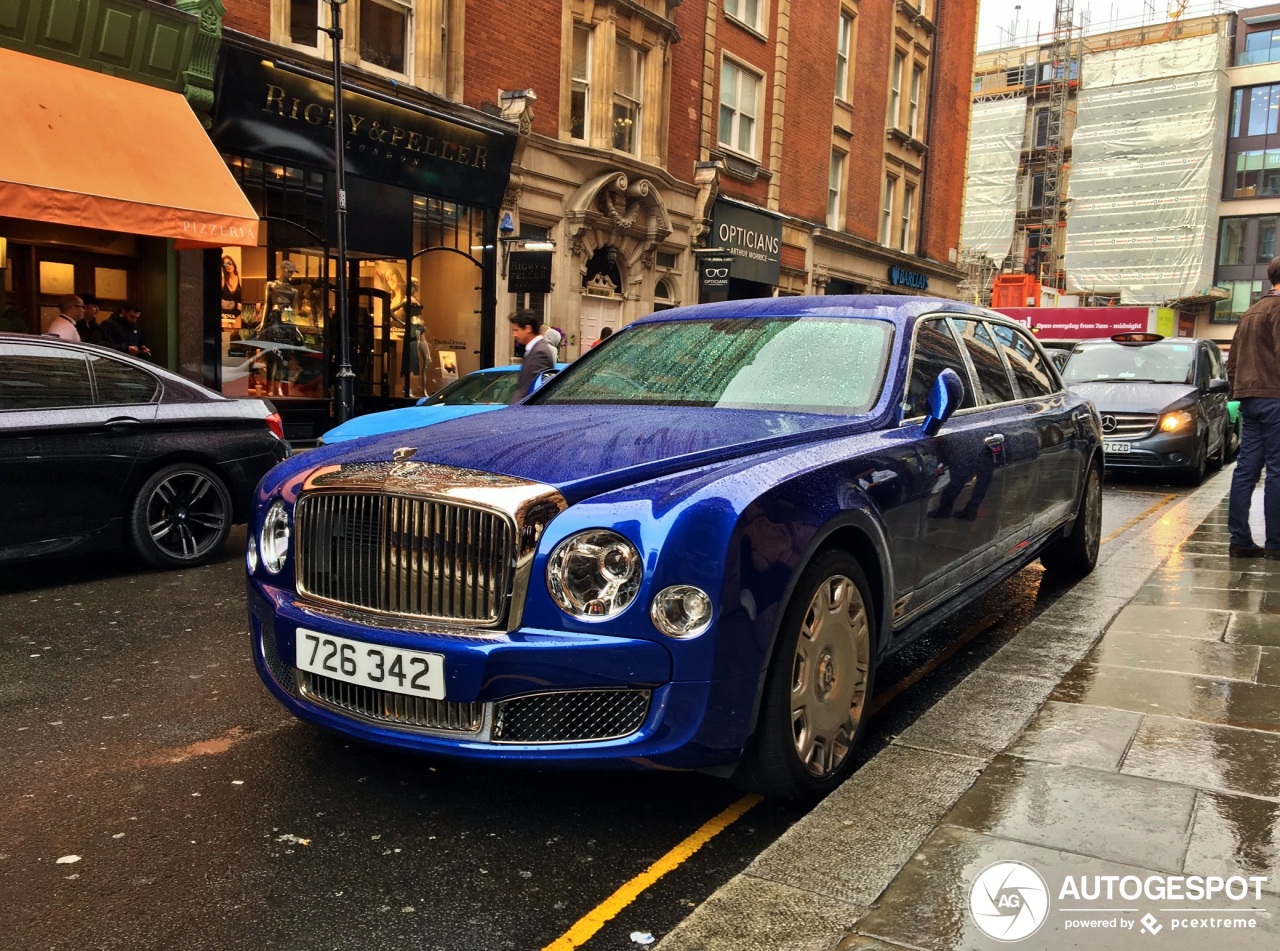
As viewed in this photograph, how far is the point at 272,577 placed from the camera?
333 centimetres

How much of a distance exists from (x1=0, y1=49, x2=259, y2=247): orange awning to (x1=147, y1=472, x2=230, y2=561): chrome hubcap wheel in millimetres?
4830

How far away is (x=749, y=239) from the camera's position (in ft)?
78.7

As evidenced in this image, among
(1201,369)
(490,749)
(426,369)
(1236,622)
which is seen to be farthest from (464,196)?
(490,749)

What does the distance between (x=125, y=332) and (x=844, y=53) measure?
71.6 feet

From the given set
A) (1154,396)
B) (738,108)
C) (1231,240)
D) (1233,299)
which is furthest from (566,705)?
(1231,240)

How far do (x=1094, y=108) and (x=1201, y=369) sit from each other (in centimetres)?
5059

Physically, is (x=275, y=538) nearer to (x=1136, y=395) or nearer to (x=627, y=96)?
(x=1136, y=395)

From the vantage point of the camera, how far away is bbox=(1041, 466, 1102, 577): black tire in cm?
626

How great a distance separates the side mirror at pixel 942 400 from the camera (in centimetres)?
392

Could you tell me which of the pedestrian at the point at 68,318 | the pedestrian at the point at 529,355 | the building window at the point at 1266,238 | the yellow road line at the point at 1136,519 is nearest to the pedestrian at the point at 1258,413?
the yellow road line at the point at 1136,519

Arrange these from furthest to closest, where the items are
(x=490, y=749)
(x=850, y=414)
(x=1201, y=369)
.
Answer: (x=1201, y=369), (x=850, y=414), (x=490, y=749)

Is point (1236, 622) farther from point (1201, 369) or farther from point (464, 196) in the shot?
point (464, 196)

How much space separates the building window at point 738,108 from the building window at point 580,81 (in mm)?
4950

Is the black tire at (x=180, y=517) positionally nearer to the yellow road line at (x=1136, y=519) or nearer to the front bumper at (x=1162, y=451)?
the yellow road line at (x=1136, y=519)
